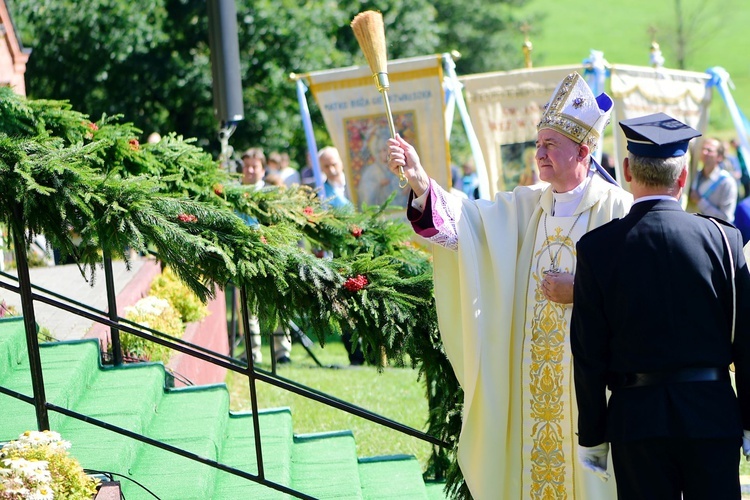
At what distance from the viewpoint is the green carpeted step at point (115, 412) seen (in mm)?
4492

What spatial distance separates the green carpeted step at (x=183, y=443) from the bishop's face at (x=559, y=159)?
6.64ft

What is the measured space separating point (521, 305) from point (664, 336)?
3.32ft

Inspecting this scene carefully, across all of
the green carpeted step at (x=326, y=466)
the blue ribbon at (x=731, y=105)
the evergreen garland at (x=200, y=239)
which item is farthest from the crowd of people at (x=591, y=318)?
the blue ribbon at (x=731, y=105)

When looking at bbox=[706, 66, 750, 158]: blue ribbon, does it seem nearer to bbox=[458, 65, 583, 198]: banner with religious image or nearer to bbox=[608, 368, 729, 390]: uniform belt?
bbox=[458, 65, 583, 198]: banner with religious image

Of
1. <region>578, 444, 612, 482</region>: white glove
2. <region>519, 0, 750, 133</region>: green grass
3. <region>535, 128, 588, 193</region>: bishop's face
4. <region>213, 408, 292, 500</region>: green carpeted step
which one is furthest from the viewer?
<region>519, 0, 750, 133</region>: green grass

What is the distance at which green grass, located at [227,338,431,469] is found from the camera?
7.21m

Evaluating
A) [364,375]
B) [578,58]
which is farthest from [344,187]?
[578,58]

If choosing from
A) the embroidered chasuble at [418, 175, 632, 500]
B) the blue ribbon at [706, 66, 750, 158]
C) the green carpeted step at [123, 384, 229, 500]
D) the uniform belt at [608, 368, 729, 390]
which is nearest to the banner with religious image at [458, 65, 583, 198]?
the blue ribbon at [706, 66, 750, 158]

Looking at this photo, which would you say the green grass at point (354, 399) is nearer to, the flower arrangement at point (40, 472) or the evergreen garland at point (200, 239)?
the evergreen garland at point (200, 239)

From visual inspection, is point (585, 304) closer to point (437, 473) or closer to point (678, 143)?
point (678, 143)

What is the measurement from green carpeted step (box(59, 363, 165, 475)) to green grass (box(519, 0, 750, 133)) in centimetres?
3728

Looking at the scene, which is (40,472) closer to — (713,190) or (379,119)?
(379,119)

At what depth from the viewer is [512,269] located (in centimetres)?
421

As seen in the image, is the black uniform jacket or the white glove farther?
the white glove
